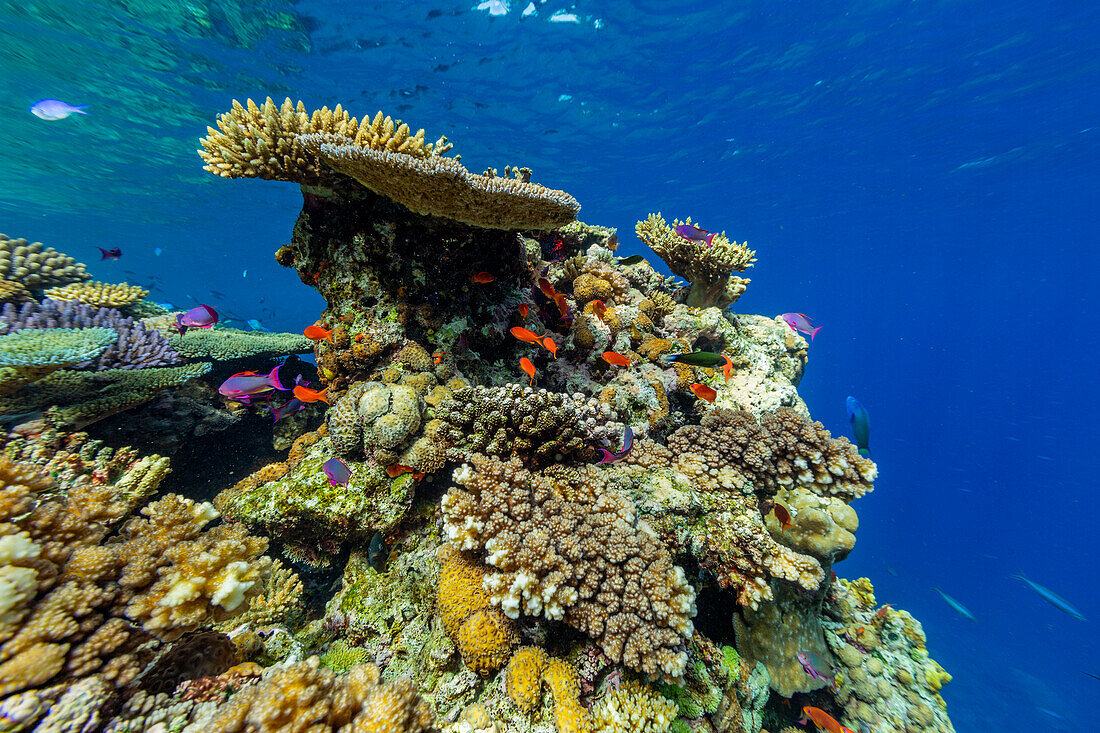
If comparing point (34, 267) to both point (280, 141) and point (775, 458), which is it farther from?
point (775, 458)

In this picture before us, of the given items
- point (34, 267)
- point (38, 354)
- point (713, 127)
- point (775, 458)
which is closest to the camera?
point (38, 354)

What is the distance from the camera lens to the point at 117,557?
2080mm

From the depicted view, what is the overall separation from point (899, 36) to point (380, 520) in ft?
91.2

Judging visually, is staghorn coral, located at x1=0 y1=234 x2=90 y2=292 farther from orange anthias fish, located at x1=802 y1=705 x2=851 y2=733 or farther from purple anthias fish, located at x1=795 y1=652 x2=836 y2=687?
orange anthias fish, located at x1=802 y1=705 x2=851 y2=733

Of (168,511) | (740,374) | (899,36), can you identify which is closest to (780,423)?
(740,374)

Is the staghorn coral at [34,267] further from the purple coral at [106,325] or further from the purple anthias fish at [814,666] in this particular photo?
the purple anthias fish at [814,666]

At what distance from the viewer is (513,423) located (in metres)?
3.55

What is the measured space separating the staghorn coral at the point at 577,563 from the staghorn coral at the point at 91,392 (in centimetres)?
345

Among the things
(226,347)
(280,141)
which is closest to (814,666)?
(280,141)

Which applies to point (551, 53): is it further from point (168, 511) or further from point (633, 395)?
point (168, 511)

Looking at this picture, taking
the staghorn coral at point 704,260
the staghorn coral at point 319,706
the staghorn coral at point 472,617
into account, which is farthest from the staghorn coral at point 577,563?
the staghorn coral at point 704,260

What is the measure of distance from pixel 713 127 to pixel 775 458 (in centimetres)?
2683

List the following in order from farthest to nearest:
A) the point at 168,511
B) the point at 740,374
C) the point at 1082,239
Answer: the point at 1082,239
the point at 740,374
the point at 168,511

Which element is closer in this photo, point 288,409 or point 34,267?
point 288,409
